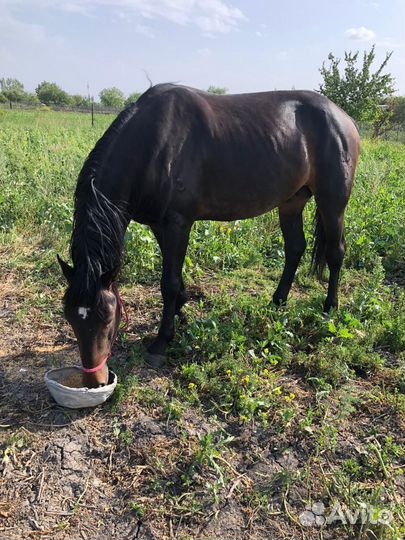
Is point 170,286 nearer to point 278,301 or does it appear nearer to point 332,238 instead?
point 278,301

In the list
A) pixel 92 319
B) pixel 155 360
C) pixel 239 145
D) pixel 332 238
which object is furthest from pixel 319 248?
pixel 92 319

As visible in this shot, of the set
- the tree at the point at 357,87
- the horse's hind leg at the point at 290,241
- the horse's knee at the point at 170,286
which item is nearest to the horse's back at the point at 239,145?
the horse's hind leg at the point at 290,241

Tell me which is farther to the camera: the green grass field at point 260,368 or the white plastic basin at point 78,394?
the white plastic basin at point 78,394

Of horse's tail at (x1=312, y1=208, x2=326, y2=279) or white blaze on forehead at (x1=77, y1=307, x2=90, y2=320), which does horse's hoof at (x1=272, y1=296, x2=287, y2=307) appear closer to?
horse's tail at (x1=312, y1=208, x2=326, y2=279)

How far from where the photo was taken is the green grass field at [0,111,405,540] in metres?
2.20

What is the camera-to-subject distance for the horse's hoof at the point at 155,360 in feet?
10.3

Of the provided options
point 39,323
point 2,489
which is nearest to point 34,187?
point 39,323

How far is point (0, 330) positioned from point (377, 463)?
295cm

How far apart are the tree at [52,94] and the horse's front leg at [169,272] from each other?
283 ft

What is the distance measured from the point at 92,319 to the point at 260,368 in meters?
1.32

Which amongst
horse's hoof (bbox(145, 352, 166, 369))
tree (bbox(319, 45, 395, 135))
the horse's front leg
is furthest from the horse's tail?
tree (bbox(319, 45, 395, 135))

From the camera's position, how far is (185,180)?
118 inches

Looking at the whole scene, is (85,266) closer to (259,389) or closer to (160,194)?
(160,194)

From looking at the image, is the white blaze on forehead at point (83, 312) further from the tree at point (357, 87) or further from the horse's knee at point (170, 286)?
the tree at point (357, 87)
